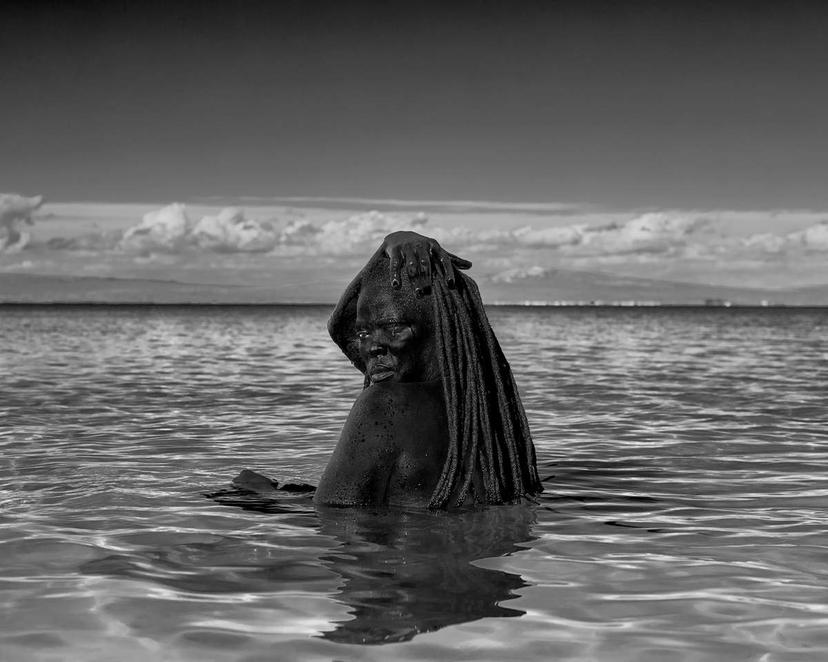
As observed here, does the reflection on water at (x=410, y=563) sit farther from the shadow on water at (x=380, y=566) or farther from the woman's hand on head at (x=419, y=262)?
the woman's hand on head at (x=419, y=262)

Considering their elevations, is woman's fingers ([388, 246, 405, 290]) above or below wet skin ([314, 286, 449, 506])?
above

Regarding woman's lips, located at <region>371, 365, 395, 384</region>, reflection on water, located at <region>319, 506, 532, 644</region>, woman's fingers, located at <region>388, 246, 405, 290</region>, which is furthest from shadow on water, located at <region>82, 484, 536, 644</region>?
woman's fingers, located at <region>388, 246, 405, 290</region>

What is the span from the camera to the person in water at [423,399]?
6.70 m

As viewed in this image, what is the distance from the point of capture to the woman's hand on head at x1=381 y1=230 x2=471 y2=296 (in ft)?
22.1

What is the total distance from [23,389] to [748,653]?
54.1ft

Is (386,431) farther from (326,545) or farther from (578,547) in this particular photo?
(578,547)

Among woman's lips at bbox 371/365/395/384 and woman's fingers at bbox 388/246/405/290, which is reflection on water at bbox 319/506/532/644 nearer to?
woman's lips at bbox 371/365/395/384

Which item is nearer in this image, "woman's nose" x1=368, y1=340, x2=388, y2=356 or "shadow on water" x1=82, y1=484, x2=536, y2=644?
"shadow on water" x1=82, y1=484, x2=536, y2=644

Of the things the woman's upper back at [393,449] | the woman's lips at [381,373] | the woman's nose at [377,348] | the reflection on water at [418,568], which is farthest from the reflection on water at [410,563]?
the woman's nose at [377,348]

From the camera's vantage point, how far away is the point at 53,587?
211 inches

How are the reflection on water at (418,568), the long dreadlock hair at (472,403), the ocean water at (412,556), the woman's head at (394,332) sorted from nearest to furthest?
the ocean water at (412,556), the reflection on water at (418,568), the long dreadlock hair at (472,403), the woman's head at (394,332)

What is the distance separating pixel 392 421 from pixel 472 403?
527 mm

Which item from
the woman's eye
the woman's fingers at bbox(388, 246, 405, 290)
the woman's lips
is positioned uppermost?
the woman's fingers at bbox(388, 246, 405, 290)

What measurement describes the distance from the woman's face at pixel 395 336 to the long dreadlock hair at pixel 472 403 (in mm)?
88
